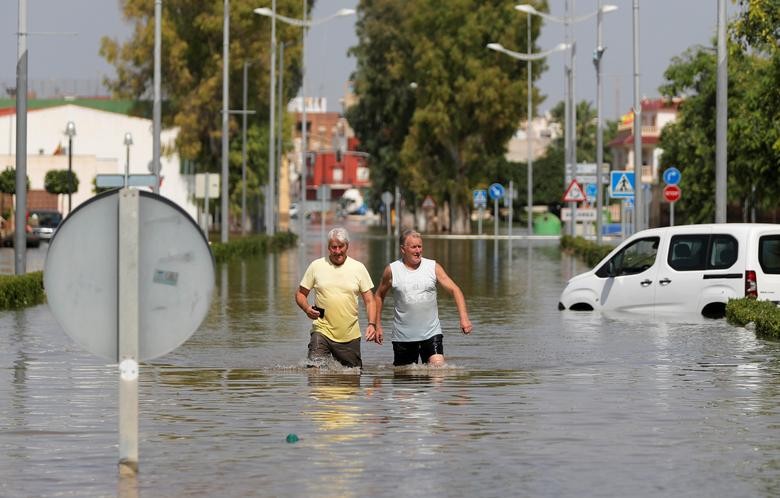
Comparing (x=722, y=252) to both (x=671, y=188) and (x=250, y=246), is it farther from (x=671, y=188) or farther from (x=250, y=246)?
(x=250, y=246)

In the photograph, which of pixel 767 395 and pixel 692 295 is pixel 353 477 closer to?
pixel 767 395

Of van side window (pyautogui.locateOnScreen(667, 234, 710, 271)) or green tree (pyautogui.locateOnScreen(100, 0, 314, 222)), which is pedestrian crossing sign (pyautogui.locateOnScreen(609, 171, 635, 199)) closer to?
van side window (pyautogui.locateOnScreen(667, 234, 710, 271))

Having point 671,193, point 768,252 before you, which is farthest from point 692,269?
point 671,193

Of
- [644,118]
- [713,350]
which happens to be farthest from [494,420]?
[644,118]

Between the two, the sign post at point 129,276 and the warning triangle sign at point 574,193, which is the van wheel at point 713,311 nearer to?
the sign post at point 129,276

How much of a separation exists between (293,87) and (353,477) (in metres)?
89.0

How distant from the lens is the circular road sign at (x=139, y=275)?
10156 mm

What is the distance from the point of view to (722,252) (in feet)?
87.4

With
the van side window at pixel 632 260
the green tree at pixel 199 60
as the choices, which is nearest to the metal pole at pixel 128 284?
the van side window at pixel 632 260

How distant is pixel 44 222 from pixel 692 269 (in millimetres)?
59024

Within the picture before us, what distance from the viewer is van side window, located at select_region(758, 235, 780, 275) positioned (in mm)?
26156

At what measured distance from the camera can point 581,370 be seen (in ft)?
61.9

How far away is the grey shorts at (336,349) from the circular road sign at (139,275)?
23.3ft

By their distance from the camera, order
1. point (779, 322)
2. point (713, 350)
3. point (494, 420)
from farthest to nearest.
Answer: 1. point (779, 322)
2. point (713, 350)
3. point (494, 420)
